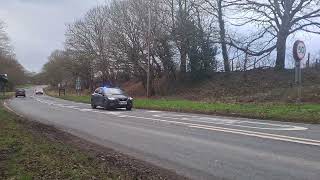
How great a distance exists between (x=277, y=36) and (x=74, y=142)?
2799 centimetres

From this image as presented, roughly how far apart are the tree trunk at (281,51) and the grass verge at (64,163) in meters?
28.9

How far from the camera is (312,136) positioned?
1352 cm

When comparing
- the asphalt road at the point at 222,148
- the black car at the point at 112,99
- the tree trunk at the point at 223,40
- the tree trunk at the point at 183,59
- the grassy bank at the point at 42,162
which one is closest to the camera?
the grassy bank at the point at 42,162

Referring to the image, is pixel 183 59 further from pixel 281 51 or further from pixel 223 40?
pixel 281 51

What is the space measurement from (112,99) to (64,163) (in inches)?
927

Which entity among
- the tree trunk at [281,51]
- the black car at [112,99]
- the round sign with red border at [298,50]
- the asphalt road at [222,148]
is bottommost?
Result: the asphalt road at [222,148]

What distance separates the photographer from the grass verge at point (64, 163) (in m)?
8.02

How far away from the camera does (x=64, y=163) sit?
29.7 feet

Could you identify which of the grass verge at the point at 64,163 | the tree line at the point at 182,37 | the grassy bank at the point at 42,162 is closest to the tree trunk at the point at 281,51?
the tree line at the point at 182,37

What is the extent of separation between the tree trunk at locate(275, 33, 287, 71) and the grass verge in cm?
2889

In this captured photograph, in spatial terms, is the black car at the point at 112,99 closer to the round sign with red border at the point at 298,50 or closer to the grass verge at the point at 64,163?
the round sign with red border at the point at 298,50

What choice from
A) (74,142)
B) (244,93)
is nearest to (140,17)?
(244,93)

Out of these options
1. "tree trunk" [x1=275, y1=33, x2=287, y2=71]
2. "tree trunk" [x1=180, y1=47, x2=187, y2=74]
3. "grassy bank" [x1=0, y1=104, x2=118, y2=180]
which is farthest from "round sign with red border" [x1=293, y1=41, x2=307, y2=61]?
"tree trunk" [x1=180, y1=47, x2=187, y2=74]

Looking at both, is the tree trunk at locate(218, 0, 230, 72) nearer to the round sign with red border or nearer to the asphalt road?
the round sign with red border
